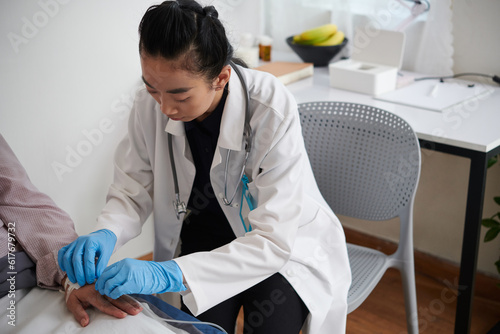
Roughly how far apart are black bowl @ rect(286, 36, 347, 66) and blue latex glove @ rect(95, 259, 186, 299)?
145 centimetres

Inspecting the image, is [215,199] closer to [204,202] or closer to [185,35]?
[204,202]

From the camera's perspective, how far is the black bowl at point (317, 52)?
7.41 ft

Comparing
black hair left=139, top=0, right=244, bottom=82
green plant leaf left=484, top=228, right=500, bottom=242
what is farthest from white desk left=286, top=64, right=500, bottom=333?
black hair left=139, top=0, right=244, bottom=82

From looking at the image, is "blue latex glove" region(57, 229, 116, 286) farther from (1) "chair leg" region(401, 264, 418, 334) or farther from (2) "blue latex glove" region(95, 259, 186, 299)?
(1) "chair leg" region(401, 264, 418, 334)

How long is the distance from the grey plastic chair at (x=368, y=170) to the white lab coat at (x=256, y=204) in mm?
227

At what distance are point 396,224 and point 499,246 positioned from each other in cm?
43

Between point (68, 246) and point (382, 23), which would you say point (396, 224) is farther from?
point (68, 246)

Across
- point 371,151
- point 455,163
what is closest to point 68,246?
point 371,151

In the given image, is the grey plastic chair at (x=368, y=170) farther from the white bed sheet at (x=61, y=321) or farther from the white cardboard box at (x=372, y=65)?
the white bed sheet at (x=61, y=321)

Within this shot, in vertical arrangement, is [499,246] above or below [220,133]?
below

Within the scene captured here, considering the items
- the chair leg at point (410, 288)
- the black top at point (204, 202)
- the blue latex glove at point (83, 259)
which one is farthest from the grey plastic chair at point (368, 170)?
the blue latex glove at point (83, 259)

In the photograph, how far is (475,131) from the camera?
1603 millimetres

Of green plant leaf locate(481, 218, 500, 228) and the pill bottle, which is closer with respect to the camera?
green plant leaf locate(481, 218, 500, 228)

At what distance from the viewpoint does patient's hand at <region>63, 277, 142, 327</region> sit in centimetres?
99
